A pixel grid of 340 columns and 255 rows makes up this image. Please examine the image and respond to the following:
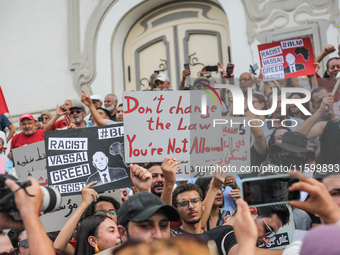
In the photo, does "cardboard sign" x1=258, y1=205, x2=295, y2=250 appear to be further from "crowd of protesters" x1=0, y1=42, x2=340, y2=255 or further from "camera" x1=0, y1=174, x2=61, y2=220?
"camera" x1=0, y1=174, x2=61, y2=220

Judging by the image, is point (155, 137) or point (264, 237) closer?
point (264, 237)

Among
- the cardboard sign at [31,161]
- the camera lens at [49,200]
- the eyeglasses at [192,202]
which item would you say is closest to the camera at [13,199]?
the camera lens at [49,200]

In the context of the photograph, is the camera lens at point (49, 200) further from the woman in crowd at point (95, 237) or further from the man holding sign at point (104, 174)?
the man holding sign at point (104, 174)

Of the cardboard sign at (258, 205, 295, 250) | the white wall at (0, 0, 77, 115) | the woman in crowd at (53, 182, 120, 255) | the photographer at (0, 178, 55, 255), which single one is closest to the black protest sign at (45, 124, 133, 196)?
the woman in crowd at (53, 182, 120, 255)

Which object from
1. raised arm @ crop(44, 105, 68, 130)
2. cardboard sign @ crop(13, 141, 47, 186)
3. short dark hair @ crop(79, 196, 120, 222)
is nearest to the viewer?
short dark hair @ crop(79, 196, 120, 222)

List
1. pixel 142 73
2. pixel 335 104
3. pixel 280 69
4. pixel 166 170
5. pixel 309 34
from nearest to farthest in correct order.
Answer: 1. pixel 335 104
2. pixel 166 170
3. pixel 280 69
4. pixel 309 34
5. pixel 142 73

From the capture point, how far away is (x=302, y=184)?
6.21ft

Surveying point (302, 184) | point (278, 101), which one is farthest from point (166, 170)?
point (302, 184)

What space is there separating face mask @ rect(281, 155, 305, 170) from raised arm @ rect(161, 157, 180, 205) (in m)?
0.83

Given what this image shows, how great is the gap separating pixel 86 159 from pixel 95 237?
3.08 ft

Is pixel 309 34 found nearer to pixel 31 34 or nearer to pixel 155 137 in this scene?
pixel 155 137

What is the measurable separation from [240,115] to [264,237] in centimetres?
88

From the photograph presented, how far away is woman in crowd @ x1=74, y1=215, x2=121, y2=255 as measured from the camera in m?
3.08

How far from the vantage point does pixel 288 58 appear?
18.7 feet
